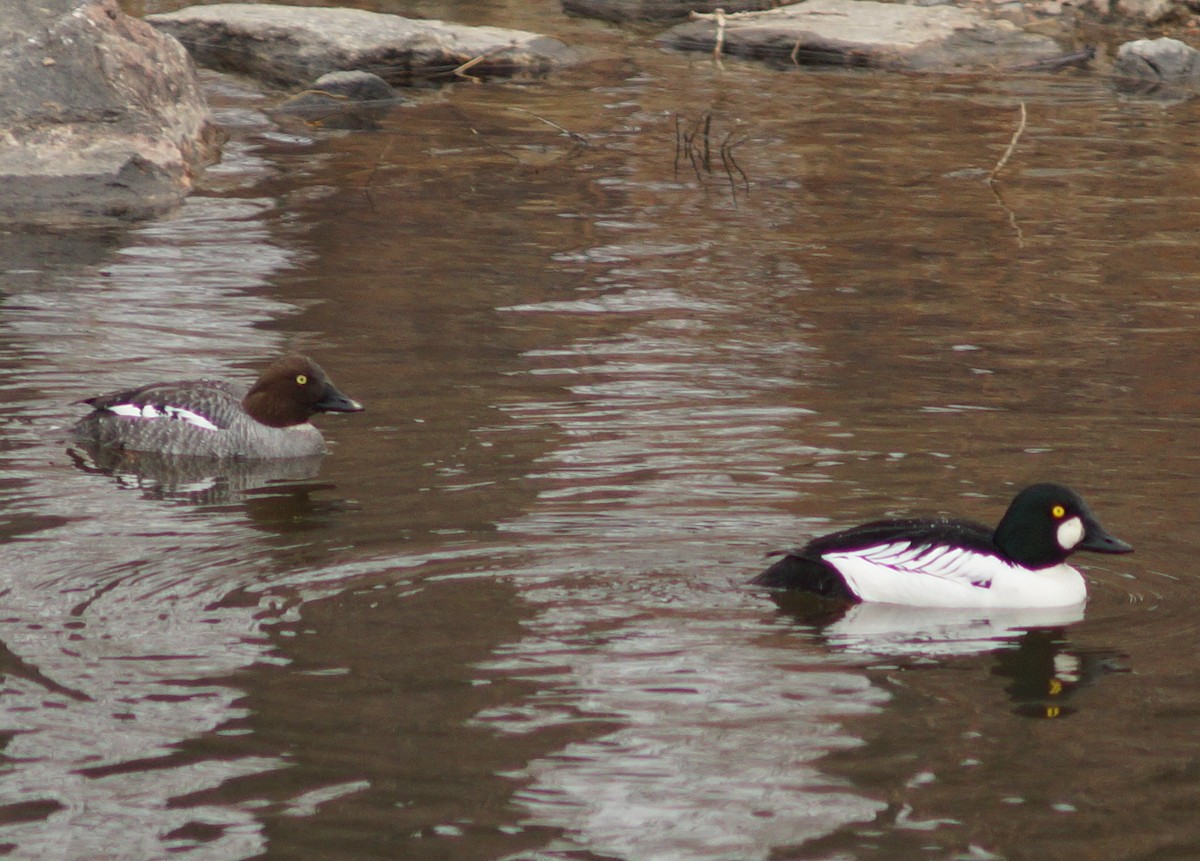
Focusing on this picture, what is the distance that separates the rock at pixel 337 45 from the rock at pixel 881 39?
2.11 metres

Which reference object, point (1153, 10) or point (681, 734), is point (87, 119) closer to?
point (681, 734)

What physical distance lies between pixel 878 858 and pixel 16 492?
14.8 ft

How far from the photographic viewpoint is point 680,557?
7.32m

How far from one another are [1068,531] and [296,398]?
3879 millimetres

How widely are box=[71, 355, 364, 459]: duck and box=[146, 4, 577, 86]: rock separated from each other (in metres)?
9.52

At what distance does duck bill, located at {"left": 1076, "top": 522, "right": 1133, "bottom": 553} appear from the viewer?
7.09m

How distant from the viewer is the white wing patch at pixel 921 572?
22.9ft

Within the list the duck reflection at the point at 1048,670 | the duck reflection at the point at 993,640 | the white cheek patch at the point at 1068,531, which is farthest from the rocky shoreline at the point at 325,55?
the duck reflection at the point at 1048,670

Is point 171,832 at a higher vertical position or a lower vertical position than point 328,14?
lower

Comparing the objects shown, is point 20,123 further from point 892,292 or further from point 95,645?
A: point 95,645

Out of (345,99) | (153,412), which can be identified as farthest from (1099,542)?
(345,99)

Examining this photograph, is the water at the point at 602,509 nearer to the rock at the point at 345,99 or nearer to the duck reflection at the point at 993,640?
the duck reflection at the point at 993,640

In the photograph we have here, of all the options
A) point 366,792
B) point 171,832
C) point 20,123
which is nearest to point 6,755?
point 171,832

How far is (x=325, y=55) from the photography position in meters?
18.3
